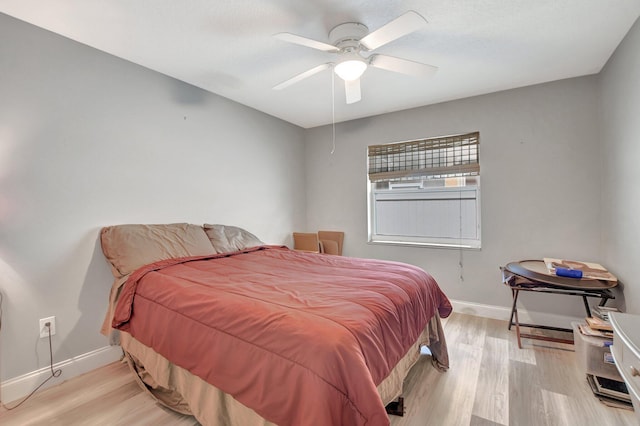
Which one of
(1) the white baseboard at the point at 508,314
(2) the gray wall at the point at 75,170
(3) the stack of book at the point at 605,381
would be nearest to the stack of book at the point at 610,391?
(3) the stack of book at the point at 605,381

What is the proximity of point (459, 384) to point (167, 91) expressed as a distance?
3.43 metres

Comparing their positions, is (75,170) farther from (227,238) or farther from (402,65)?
(402,65)

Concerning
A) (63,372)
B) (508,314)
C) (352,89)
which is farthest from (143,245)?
(508,314)

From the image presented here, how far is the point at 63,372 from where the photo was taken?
2.04 meters

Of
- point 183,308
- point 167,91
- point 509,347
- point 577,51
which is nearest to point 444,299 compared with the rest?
point 509,347

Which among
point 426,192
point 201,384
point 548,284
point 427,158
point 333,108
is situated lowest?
point 201,384

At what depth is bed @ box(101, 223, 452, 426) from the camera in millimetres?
1035

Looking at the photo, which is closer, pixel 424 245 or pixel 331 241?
pixel 424 245

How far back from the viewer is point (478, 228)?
323 cm

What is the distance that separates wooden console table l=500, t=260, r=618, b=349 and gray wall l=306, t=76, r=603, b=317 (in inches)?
12.8

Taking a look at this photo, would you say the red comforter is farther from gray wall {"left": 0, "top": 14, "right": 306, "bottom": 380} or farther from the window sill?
the window sill

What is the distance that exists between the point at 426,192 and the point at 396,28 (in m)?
2.33

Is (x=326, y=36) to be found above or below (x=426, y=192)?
above

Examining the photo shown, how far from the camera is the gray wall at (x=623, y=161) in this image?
1942 millimetres
